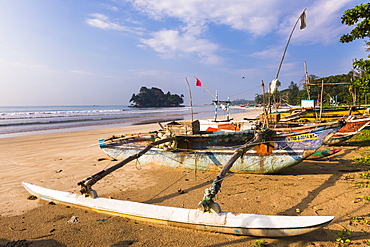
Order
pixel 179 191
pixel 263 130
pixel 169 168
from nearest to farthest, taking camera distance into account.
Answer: pixel 179 191
pixel 263 130
pixel 169 168

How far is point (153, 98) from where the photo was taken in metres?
113

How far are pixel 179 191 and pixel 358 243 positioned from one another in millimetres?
3752

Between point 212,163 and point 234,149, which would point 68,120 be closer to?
point 212,163

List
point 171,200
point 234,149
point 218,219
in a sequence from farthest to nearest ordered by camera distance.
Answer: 1. point 234,149
2. point 171,200
3. point 218,219

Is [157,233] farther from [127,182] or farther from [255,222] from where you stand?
[127,182]

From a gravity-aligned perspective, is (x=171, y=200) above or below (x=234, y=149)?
below

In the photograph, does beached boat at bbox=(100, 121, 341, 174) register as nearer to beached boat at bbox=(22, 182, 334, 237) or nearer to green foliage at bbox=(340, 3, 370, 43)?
beached boat at bbox=(22, 182, 334, 237)

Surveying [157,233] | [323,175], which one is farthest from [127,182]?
[323,175]

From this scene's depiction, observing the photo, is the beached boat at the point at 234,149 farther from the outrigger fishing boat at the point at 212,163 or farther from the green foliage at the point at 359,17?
the green foliage at the point at 359,17

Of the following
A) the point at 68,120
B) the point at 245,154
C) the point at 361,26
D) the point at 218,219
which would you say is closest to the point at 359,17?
the point at 361,26

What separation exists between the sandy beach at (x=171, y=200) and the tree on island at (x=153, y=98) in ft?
338

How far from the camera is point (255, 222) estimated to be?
→ 3617 millimetres

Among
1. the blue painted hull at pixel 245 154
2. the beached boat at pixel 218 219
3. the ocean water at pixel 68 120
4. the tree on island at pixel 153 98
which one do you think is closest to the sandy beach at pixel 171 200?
the beached boat at pixel 218 219

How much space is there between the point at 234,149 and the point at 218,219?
3.47m
